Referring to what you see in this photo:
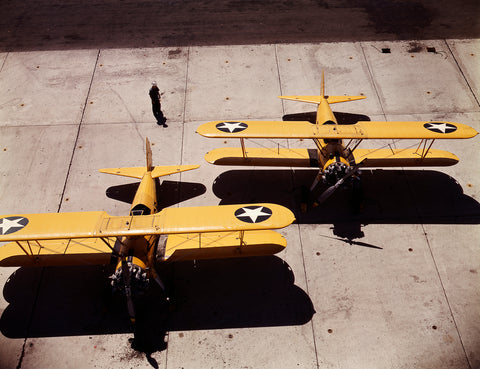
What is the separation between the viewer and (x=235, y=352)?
8344 mm

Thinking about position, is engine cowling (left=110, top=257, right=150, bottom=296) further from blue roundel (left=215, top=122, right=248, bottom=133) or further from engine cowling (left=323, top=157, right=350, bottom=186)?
engine cowling (left=323, top=157, right=350, bottom=186)

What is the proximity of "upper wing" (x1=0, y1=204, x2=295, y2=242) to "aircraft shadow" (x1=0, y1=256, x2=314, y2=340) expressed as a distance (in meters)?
2.17

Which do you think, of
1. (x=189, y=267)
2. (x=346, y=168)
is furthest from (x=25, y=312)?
(x=346, y=168)

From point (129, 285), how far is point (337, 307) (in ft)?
16.0

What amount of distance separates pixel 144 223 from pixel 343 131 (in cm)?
529

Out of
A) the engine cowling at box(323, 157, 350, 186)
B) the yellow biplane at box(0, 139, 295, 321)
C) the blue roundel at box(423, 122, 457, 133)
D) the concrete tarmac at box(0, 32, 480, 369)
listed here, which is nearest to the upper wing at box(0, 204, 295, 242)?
the yellow biplane at box(0, 139, 295, 321)

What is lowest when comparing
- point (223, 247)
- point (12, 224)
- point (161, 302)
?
point (161, 302)

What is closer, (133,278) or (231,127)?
(133,278)

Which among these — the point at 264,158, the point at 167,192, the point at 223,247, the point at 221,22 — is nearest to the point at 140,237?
the point at 223,247

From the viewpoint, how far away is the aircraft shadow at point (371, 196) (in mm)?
10461

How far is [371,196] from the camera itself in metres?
11.0

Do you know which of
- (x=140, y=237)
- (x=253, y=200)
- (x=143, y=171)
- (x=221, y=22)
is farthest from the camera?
(x=221, y=22)

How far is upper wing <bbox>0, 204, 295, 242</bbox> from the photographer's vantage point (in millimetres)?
7406

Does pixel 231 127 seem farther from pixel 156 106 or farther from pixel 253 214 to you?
pixel 156 106
